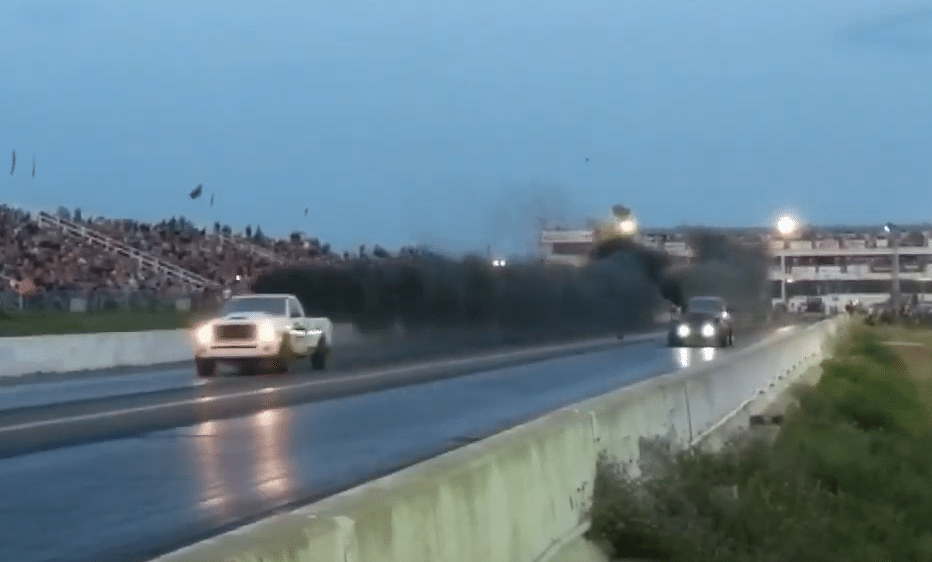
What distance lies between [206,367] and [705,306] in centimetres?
2349

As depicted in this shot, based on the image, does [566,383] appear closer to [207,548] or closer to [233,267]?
[207,548]

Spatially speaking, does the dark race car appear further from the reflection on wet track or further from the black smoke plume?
the black smoke plume

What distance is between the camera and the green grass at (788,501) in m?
11.6

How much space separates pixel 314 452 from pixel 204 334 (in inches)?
733

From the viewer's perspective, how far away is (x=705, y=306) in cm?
5628

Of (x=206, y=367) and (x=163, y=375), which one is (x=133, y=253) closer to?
(x=163, y=375)

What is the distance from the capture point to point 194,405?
25.7 metres

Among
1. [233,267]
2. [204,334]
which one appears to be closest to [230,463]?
[204,334]

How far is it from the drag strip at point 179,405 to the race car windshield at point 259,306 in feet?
5.15

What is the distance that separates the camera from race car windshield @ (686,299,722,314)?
5600 centimetres

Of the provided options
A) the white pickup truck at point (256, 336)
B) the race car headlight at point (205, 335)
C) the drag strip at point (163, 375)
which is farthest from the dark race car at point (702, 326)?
the race car headlight at point (205, 335)

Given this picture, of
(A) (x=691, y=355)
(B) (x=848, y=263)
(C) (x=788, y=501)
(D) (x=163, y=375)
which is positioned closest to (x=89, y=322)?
(D) (x=163, y=375)

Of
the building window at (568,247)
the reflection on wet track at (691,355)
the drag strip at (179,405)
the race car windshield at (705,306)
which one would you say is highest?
the building window at (568,247)

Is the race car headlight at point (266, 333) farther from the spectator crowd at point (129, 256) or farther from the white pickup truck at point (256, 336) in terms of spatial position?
the spectator crowd at point (129, 256)
